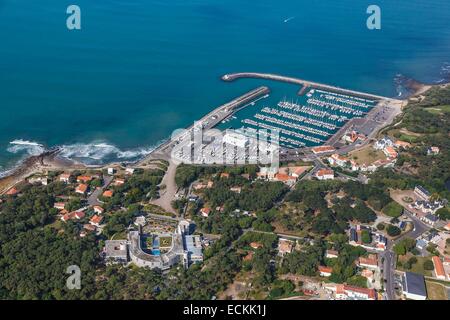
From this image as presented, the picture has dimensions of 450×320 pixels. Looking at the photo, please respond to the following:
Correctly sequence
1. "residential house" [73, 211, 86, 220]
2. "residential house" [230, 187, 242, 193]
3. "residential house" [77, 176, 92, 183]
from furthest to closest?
"residential house" [77, 176, 92, 183]
"residential house" [230, 187, 242, 193]
"residential house" [73, 211, 86, 220]

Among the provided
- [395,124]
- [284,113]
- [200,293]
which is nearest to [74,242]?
[200,293]

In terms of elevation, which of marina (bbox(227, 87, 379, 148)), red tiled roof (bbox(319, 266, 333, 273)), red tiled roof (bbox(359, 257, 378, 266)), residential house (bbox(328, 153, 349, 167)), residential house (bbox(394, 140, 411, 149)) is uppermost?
marina (bbox(227, 87, 379, 148))

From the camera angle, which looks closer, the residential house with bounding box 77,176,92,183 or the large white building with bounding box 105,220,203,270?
the large white building with bounding box 105,220,203,270

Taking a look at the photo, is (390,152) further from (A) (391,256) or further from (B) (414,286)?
(B) (414,286)

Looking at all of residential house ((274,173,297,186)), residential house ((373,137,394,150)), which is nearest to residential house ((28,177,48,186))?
residential house ((274,173,297,186))

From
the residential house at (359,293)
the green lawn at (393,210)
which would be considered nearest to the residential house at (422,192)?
the green lawn at (393,210)

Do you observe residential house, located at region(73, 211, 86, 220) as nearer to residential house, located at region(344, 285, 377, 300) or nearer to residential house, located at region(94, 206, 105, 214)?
residential house, located at region(94, 206, 105, 214)

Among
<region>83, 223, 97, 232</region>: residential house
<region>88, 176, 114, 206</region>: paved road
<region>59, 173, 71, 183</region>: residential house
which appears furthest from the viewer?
<region>59, 173, 71, 183</region>: residential house
